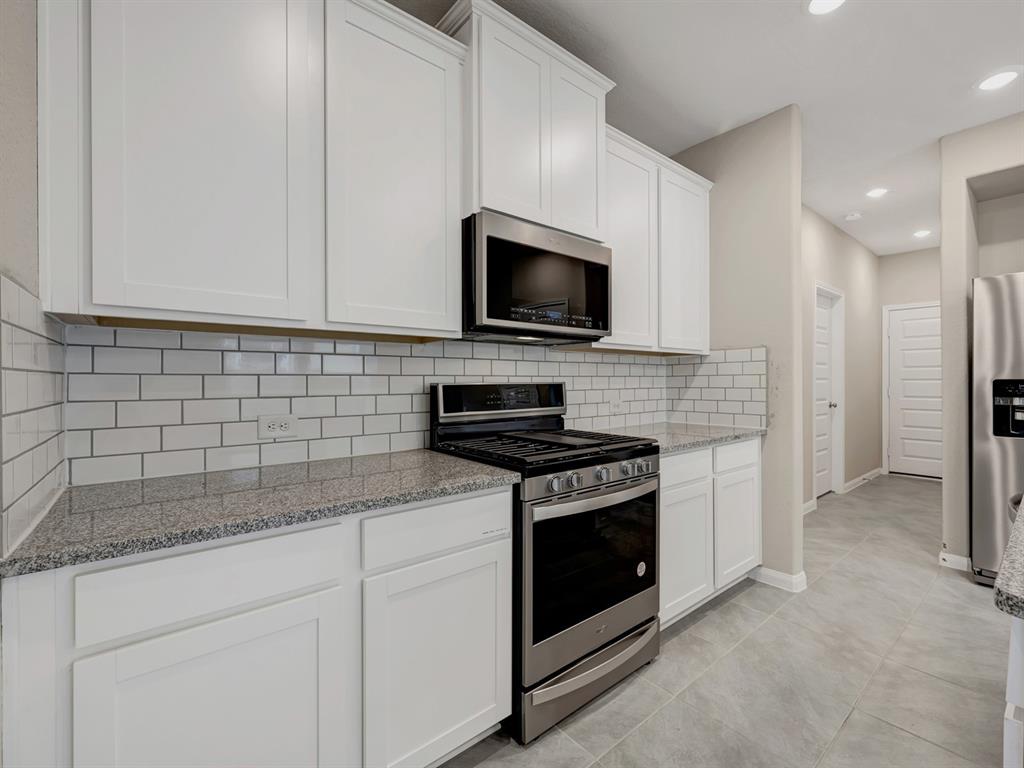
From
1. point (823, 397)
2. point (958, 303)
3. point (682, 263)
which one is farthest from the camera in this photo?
point (823, 397)

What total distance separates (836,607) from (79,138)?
11.8 feet

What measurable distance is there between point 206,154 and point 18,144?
0.38m

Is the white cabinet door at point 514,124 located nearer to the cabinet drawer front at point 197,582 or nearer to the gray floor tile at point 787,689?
the cabinet drawer front at point 197,582

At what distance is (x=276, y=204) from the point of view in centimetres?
140

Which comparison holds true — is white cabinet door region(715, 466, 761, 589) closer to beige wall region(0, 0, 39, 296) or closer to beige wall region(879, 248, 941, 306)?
beige wall region(0, 0, 39, 296)

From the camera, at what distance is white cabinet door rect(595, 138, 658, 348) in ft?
8.09

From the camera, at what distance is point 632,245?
2.56 m

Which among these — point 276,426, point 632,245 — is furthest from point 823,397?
point 276,426

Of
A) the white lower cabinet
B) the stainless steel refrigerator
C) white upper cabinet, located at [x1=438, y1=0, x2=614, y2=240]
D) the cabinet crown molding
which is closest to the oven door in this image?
the white lower cabinet

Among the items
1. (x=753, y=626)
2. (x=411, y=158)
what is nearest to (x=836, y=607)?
(x=753, y=626)

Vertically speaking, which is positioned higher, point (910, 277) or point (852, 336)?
point (910, 277)

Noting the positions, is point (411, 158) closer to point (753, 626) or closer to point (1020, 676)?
point (1020, 676)

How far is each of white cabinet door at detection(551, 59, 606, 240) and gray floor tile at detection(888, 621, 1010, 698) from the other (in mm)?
2343

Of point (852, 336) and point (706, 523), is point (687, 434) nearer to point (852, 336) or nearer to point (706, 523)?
point (706, 523)
